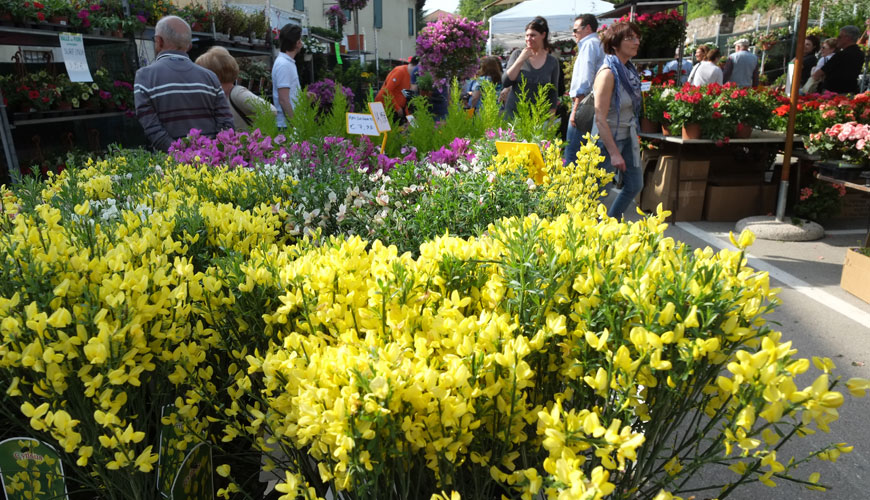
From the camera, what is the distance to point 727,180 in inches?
246

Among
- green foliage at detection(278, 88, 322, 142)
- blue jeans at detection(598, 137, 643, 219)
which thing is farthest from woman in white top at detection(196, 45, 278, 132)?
blue jeans at detection(598, 137, 643, 219)

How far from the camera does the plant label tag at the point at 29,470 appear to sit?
1.36 m

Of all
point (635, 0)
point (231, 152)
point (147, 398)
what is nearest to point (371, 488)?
point (147, 398)

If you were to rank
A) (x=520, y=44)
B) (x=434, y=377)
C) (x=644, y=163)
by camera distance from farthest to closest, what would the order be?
(x=520, y=44), (x=644, y=163), (x=434, y=377)

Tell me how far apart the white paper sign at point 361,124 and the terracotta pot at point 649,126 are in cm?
394

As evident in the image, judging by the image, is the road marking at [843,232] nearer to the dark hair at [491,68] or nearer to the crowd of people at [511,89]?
the crowd of people at [511,89]

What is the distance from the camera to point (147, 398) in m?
1.52

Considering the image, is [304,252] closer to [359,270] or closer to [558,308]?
[359,270]

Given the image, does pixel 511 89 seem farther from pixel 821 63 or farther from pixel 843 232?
pixel 821 63

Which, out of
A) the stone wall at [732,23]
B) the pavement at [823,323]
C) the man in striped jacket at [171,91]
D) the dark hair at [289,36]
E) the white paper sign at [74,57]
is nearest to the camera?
the pavement at [823,323]

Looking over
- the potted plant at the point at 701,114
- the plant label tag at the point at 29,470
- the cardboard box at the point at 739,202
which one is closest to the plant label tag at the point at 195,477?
the plant label tag at the point at 29,470

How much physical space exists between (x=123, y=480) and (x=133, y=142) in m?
6.50

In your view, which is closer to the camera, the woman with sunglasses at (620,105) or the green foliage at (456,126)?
the green foliage at (456,126)

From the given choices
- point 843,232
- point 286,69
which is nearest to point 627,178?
point 843,232
